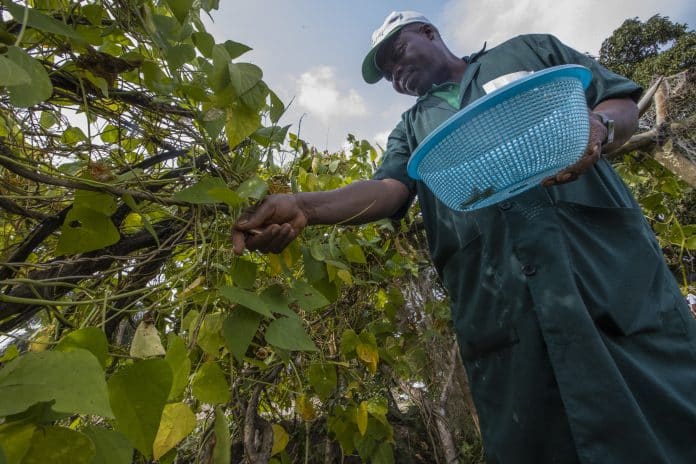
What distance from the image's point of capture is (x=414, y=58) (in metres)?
1.04

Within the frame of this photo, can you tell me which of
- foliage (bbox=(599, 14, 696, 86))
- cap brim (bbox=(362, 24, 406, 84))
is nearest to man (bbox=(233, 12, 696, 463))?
cap brim (bbox=(362, 24, 406, 84))

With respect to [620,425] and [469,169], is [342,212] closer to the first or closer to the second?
[469,169]

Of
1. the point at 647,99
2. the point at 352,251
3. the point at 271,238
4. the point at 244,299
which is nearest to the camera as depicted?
the point at 244,299

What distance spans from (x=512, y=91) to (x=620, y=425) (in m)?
0.49

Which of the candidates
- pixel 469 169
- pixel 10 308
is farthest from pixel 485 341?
pixel 10 308

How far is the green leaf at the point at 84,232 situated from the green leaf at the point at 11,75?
260mm

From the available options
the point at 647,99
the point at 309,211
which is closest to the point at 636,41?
the point at 647,99

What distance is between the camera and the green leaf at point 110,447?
0.27 metres

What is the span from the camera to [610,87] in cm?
75

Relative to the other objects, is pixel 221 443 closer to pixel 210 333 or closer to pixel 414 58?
pixel 210 333

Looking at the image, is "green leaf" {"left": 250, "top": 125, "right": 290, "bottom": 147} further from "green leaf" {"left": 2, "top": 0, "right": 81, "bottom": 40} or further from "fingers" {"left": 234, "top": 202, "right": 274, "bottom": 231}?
"green leaf" {"left": 2, "top": 0, "right": 81, "bottom": 40}

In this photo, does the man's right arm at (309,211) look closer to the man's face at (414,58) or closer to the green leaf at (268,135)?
the green leaf at (268,135)

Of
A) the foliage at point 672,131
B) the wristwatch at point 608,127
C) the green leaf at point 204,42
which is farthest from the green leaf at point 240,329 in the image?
the foliage at point 672,131

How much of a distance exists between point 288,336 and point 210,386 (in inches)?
4.3
